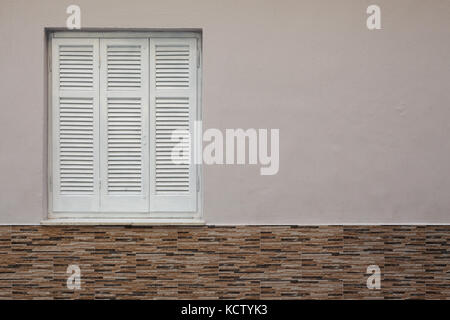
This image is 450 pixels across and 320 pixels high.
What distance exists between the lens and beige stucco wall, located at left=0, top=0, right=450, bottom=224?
5688mm

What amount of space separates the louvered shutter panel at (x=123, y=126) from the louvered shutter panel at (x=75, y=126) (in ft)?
0.32

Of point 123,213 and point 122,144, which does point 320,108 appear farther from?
point 123,213

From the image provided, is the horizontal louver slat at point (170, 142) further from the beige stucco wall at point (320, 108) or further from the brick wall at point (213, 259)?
the brick wall at point (213, 259)

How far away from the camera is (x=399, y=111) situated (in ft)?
18.7

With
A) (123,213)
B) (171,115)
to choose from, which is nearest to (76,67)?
(171,115)

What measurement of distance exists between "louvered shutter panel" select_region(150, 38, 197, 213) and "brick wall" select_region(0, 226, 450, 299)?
404 mm

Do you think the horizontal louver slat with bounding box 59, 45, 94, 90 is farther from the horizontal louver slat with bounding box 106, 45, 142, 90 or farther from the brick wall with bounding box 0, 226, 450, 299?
the brick wall with bounding box 0, 226, 450, 299

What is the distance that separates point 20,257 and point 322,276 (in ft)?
10.3

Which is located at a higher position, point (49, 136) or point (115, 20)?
point (115, 20)

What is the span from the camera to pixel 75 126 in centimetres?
583

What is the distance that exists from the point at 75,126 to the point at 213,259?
2032 mm

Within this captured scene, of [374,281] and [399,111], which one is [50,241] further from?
[399,111]
